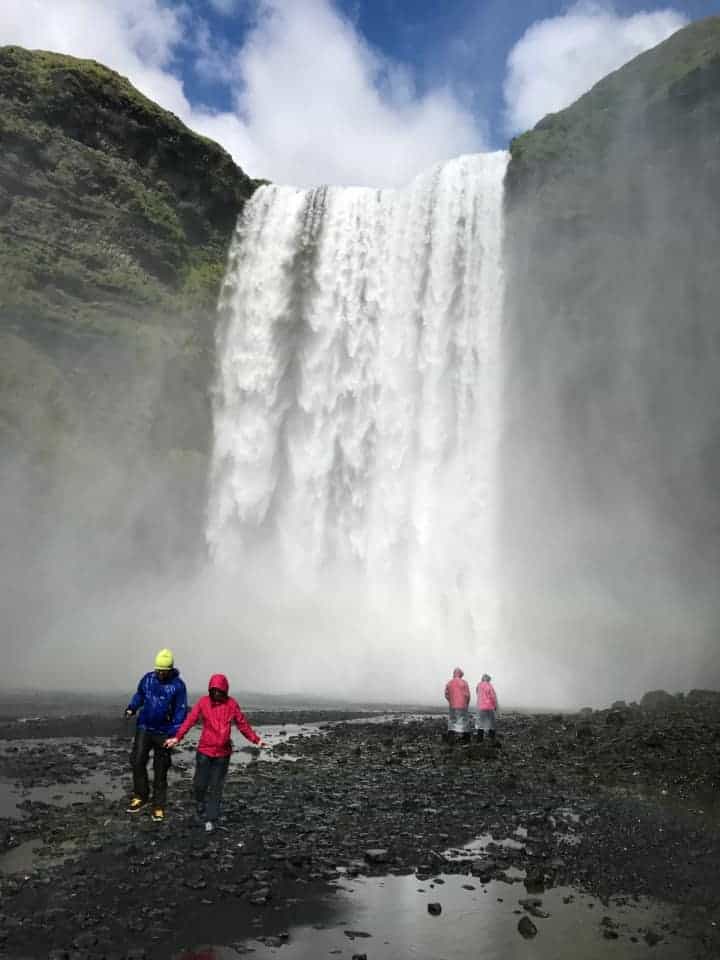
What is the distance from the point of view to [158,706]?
9.07m

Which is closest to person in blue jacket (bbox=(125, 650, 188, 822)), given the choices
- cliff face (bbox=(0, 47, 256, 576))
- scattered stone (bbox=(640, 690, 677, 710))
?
scattered stone (bbox=(640, 690, 677, 710))

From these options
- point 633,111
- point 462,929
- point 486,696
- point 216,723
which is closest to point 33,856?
point 216,723

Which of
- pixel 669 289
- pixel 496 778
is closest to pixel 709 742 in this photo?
pixel 496 778

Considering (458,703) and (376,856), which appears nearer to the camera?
(376,856)

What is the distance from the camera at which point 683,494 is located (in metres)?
33.8

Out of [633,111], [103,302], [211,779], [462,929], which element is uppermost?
[633,111]

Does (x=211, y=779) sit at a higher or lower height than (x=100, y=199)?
lower

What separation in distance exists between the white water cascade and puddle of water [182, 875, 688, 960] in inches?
1060

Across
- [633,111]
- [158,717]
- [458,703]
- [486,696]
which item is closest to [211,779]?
[158,717]

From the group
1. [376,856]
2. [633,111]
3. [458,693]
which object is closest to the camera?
Result: [376,856]

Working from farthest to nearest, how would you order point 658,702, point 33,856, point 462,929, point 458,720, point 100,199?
point 100,199 < point 658,702 < point 458,720 < point 33,856 < point 462,929

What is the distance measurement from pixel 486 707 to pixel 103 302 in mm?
32370

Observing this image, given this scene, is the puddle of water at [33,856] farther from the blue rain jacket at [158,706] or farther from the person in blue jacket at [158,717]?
the blue rain jacket at [158,706]

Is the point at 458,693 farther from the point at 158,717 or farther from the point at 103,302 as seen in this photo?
the point at 103,302
